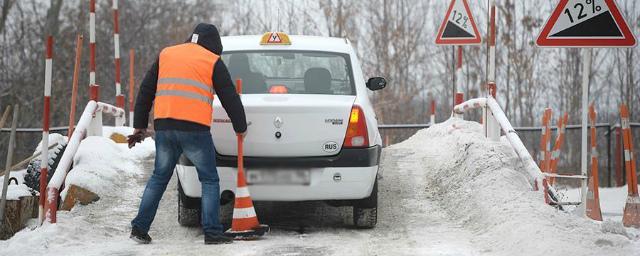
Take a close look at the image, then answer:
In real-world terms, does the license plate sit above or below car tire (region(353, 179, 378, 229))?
above

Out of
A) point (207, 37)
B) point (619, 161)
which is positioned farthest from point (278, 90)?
point (619, 161)

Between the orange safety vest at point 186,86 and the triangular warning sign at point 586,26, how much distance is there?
314 cm

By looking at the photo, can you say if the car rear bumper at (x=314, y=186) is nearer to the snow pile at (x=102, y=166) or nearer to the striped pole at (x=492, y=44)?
the snow pile at (x=102, y=166)

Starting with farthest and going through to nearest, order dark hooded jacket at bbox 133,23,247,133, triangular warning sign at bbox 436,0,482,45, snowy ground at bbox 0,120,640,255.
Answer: triangular warning sign at bbox 436,0,482,45
dark hooded jacket at bbox 133,23,247,133
snowy ground at bbox 0,120,640,255

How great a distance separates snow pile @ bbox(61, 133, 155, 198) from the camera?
10273 mm

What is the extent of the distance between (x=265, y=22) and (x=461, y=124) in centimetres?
1918

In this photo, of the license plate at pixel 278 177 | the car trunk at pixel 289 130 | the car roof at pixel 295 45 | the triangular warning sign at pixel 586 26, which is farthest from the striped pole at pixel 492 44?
the license plate at pixel 278 177

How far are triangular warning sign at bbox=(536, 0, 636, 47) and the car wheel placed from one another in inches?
137

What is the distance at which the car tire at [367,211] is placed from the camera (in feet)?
27.6

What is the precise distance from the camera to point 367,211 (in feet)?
27.9

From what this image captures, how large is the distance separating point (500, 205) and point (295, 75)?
2351 millimetres

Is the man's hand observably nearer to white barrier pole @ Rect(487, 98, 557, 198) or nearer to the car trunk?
the car trunk

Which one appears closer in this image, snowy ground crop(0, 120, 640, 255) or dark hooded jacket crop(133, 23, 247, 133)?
snowy ground crop(0, 120, 640, 255)

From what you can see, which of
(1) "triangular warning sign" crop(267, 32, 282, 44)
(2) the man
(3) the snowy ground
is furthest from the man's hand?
(1) "triangular warning sign" crop(267, 32, 282, 44)
